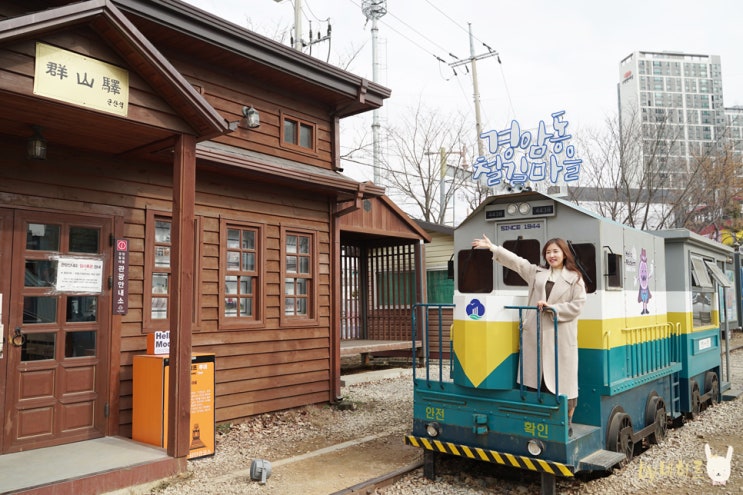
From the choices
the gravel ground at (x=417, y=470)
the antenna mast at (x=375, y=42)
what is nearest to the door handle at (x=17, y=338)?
the gravel ground at (x=417, y=470)

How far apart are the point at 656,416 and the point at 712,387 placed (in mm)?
3320

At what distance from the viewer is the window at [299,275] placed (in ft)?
30.0

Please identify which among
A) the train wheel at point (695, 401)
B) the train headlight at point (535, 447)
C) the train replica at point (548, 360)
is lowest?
the train wheel at point (695, 401)

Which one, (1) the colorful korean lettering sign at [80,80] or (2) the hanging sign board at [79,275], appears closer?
(1) the colorful korean lettering sign at [80,80]

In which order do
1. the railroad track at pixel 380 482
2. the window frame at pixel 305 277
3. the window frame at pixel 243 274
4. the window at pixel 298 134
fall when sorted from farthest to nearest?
the window at pixel 298 134, the window frame at pixel 305 277, the window frame at pixel 243 274, the railroad track at pixel 380 482

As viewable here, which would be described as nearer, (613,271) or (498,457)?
(498,457)

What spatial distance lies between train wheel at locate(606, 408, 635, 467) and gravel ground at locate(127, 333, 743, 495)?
0.23 metres

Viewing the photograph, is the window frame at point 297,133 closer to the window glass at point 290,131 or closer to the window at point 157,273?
the window glass at point 290,131

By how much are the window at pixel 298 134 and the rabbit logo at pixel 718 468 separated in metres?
6.86

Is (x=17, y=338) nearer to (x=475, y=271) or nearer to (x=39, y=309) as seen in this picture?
(x=39, y=309)

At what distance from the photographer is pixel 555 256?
5.55 meters

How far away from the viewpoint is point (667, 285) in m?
8.43

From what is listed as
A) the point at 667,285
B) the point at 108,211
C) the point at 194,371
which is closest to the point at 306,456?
the point at 194,371

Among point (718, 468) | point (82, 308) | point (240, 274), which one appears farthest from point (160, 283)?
point (718, 468)
